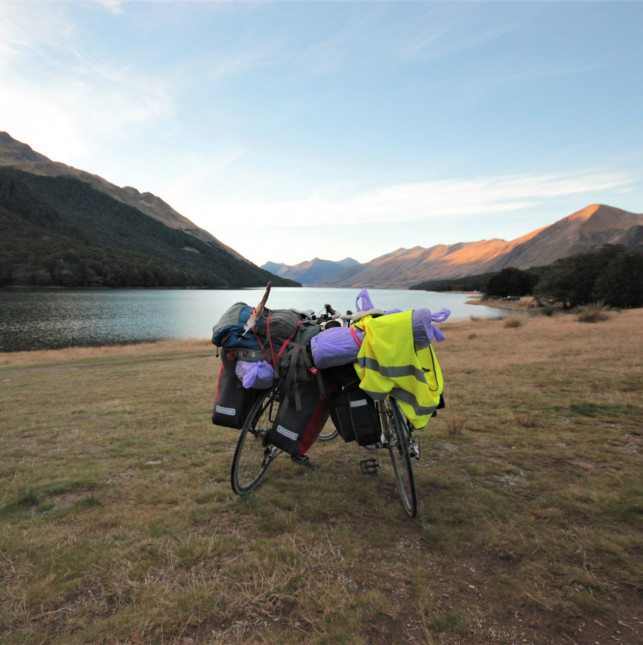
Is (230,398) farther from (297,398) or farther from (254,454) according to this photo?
(254,454)

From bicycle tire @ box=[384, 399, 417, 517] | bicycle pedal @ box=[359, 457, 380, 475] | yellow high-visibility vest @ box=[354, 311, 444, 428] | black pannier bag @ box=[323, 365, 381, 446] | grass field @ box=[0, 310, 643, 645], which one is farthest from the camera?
bicycle pedal @ box=[359, 457, 380, 475]

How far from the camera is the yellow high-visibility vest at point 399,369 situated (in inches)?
121

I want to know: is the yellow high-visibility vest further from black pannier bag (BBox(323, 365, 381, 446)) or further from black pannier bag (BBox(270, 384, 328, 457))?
black pannier bag (BBox(270, 384, 328, 457))

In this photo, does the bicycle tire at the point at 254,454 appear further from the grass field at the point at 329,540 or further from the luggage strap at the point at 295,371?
the luggage strap at the point at 295,371

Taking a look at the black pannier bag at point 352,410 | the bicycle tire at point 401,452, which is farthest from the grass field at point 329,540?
the black pannier bag at point 352,410

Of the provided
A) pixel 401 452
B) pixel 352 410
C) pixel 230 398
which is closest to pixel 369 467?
pixel 401 452

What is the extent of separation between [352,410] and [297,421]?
21.3 inches

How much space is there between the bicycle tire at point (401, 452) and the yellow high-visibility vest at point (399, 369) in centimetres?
29

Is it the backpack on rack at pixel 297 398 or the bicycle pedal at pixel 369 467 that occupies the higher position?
the backpack on rack at pixel 297 398

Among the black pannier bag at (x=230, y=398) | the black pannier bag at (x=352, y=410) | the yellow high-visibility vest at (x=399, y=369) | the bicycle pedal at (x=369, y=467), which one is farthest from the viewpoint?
the bicycle pedal at (x=369, y=467)

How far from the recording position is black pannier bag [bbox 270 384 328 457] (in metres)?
3.41

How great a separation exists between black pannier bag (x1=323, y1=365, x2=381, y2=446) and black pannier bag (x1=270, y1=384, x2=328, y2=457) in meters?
0.17

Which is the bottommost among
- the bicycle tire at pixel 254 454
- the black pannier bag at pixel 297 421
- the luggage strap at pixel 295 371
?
the bicycle tire at pixel 254 454

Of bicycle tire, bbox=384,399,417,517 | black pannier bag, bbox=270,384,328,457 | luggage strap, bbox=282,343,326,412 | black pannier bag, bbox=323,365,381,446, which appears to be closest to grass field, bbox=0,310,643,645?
bicycle tire, bbox=384,399,417,517
